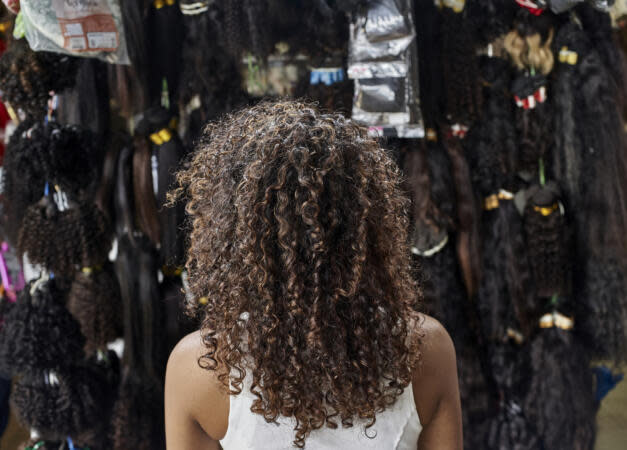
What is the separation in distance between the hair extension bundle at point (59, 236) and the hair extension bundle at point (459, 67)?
3.59 feet

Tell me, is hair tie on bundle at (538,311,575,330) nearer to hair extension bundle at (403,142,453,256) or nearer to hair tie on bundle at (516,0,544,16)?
hair extension bundle at (403,142,453,256)

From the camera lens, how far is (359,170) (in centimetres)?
90

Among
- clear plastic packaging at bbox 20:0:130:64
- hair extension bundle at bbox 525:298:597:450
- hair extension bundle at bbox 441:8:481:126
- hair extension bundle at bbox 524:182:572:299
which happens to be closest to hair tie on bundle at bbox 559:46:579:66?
hair extension bundle at bbox 441:8:481:126

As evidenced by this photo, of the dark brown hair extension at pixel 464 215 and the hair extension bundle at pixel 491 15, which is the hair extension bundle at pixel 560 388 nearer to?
the dark brown hair extension at pixel 464 215

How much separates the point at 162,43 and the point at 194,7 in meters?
0.15

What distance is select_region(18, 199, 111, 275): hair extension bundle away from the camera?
1665 mm

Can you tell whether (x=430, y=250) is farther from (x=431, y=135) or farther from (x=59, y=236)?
(x=59, y=236)

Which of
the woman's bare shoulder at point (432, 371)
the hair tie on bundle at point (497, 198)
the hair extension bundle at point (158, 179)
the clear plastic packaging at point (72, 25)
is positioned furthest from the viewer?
the hair tie on bundle at point (497, 198)

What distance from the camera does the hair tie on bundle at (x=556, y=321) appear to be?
1883mm

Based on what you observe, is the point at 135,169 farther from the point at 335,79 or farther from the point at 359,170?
the point at 359,170

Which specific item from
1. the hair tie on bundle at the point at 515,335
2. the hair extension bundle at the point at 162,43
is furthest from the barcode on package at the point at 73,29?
the hair tie on bundle at the point at 515,335

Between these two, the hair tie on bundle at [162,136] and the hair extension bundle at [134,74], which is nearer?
the hair extension bundle at [134,74]

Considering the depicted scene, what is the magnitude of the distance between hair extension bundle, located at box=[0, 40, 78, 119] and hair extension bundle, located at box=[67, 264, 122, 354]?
47 centimetres

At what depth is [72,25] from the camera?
4.90 feet
